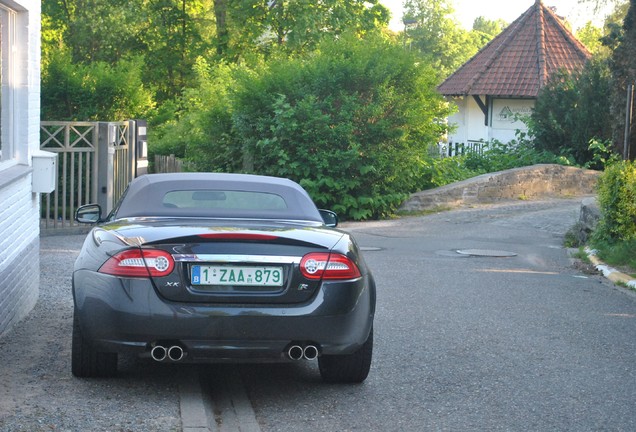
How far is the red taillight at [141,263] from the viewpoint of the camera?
6.27 metres

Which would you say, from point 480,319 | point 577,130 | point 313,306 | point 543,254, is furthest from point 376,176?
point 313,306

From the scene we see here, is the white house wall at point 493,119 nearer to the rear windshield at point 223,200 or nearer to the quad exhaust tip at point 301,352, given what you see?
the rear windshield at point 223,200

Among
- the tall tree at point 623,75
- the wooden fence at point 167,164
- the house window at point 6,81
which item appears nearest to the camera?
the house window at point 6,81

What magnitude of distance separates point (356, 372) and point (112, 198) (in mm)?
12804

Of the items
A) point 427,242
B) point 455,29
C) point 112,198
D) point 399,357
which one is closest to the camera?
point 399,357

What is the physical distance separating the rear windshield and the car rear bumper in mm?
1379

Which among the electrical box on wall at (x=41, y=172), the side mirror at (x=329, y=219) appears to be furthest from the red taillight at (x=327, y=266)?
the electrical box on wall at (x=41, y=172)

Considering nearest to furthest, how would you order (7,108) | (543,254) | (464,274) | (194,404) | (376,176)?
(194,404) → (7,108) → (464,274) → (543,254) → (376,176)

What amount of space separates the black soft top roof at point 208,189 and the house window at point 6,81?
209 centimetres

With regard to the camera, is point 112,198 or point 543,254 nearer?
point 543,254

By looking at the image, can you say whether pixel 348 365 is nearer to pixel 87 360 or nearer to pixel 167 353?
pixel 167 353

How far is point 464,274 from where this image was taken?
13.6 metres

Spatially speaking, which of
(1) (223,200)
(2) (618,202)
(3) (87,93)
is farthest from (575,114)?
(1) (223,200)

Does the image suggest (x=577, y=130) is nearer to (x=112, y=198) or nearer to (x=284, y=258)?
(x=112, y=198)
